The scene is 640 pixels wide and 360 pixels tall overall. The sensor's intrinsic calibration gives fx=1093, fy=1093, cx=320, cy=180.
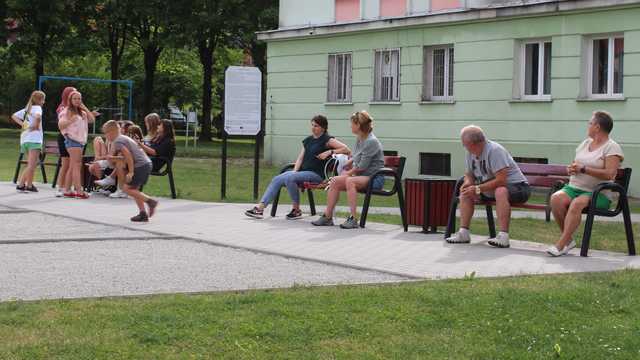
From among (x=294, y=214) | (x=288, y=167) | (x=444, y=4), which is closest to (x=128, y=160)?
(x=294, y=214)

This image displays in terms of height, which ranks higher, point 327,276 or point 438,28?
point 438,28

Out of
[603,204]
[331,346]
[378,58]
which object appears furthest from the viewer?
[378,58]

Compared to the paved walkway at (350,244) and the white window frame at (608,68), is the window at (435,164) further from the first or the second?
the paved walkway at (350,244)

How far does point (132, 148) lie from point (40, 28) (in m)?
38.5

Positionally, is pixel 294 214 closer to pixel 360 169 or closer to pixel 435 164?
pixel 360 169

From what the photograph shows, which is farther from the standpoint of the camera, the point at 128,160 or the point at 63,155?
the point at 63,155

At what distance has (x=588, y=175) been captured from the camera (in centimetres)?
→ 1091

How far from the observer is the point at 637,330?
22.0 ft

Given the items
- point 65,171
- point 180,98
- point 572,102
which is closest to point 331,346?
point 65,171

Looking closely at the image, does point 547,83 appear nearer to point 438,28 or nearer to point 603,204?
point 438,28

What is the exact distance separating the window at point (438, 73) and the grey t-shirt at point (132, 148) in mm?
13744

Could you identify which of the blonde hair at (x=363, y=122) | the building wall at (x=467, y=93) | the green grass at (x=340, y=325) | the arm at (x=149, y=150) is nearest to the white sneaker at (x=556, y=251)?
the green grass at (x=340, y=325)

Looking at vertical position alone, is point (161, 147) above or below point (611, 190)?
above

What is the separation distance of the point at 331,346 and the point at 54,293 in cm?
256
